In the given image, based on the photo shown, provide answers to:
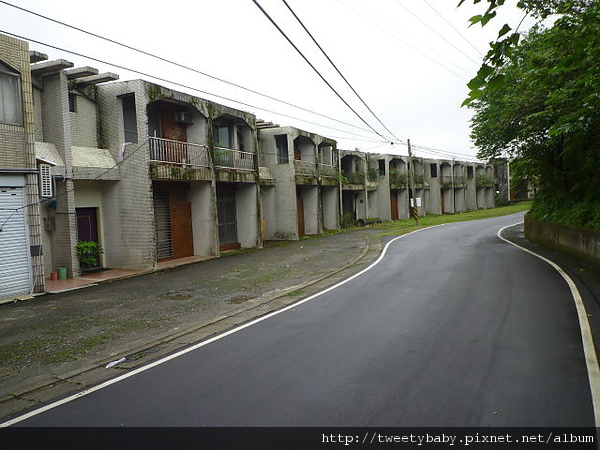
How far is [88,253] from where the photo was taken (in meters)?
16.6

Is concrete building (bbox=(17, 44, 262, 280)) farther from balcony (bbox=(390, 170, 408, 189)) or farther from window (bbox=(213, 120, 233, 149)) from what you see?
balcony (bbox=(390, 170, 408, 189))

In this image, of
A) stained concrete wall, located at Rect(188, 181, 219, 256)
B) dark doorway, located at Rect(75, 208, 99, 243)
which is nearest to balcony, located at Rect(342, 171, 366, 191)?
stained concrete wall, located at Rect(188, 181, 219, 256)

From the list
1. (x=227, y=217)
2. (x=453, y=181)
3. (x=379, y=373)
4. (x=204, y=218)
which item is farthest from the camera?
(x=453, y=181)

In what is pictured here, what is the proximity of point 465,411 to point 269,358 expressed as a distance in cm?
281

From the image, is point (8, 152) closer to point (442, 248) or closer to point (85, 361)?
point (85, 361)

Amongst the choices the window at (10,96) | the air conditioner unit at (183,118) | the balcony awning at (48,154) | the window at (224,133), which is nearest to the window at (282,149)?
the window at (224,133)

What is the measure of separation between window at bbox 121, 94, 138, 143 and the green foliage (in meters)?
4.46

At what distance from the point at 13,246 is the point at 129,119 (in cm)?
752

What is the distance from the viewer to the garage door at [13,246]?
1231 cm

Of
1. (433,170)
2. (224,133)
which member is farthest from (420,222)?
(224,133)

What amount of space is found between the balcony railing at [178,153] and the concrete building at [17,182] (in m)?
4.71

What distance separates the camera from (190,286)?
13.6m

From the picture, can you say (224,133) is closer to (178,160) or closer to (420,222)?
(178,160)
